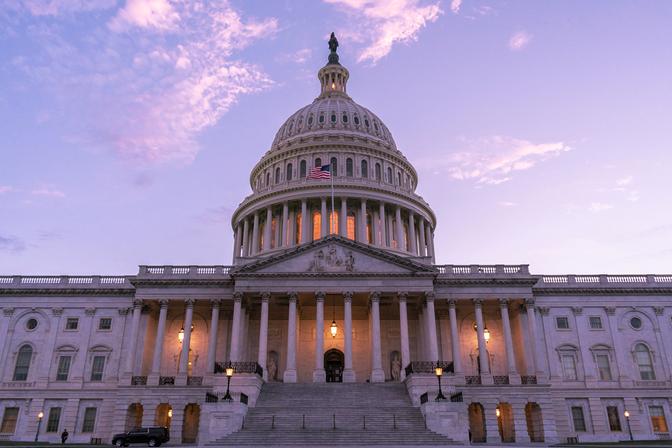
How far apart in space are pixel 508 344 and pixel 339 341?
52.1 ft

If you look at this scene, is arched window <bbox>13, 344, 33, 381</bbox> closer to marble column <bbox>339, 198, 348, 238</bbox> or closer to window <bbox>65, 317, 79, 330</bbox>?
window <bbox>65, 317, 79, 330</bbox>

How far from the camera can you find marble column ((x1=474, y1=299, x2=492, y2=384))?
4778cm

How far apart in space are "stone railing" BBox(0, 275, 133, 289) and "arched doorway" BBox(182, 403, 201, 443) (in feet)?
47.5

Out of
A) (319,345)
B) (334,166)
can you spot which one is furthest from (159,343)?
(334,166)

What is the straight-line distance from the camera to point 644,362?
53.8 meters

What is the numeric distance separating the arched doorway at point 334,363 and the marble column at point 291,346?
25.7 feet

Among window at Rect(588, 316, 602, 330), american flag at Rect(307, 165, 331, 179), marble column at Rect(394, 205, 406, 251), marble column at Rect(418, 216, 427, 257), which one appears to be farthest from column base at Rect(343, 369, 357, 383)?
marble column at Rect(418, 216, 427, 257)

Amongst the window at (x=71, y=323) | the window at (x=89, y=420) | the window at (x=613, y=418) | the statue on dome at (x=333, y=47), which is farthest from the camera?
the statue on dome at (x=333, y=47)

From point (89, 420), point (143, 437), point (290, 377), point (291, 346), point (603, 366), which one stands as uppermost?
point (291, 346)

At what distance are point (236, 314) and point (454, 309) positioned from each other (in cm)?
1990

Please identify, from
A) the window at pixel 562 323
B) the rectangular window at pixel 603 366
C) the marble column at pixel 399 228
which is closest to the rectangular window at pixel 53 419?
the marble column at pixel 399 228

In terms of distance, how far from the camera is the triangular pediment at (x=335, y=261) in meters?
50.0

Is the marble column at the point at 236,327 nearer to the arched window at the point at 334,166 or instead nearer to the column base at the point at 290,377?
the column base at the point at 290,377

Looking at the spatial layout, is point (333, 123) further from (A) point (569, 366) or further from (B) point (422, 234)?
(A) point (569, 366)
